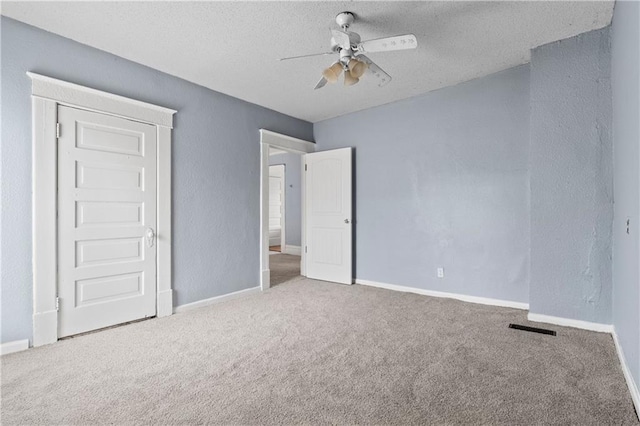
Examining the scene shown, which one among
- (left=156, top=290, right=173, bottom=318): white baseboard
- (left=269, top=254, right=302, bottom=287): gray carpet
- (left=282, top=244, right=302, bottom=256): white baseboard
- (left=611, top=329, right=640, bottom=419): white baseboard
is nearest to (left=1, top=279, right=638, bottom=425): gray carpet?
(left=611, top=329, right=640, bottom=419): white baseboard

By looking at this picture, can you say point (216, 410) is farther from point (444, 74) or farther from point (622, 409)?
point (444, 74)

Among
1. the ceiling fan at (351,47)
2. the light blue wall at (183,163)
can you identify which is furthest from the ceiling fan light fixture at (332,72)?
the light blue wall at (183,163)

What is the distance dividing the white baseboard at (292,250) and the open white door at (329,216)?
106 inches

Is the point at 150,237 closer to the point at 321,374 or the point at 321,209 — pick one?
the point at 321,374

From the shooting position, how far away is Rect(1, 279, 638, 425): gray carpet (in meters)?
1.66

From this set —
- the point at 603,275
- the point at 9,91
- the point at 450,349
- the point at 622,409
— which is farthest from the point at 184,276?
the point at 603,275

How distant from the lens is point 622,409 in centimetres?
167

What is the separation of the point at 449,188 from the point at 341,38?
2296 millimetres

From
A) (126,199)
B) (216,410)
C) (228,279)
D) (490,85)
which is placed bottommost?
(216,410)

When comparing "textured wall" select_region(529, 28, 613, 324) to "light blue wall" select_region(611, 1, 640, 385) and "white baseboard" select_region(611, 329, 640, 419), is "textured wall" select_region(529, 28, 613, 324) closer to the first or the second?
"light blue wall" select_region(611, 1, 640, 385)

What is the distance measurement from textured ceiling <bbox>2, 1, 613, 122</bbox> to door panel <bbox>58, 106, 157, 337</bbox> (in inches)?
27.5

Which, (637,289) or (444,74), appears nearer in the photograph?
(637,289)

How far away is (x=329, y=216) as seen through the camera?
189 inches

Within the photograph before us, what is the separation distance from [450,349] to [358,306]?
4.09 ft
